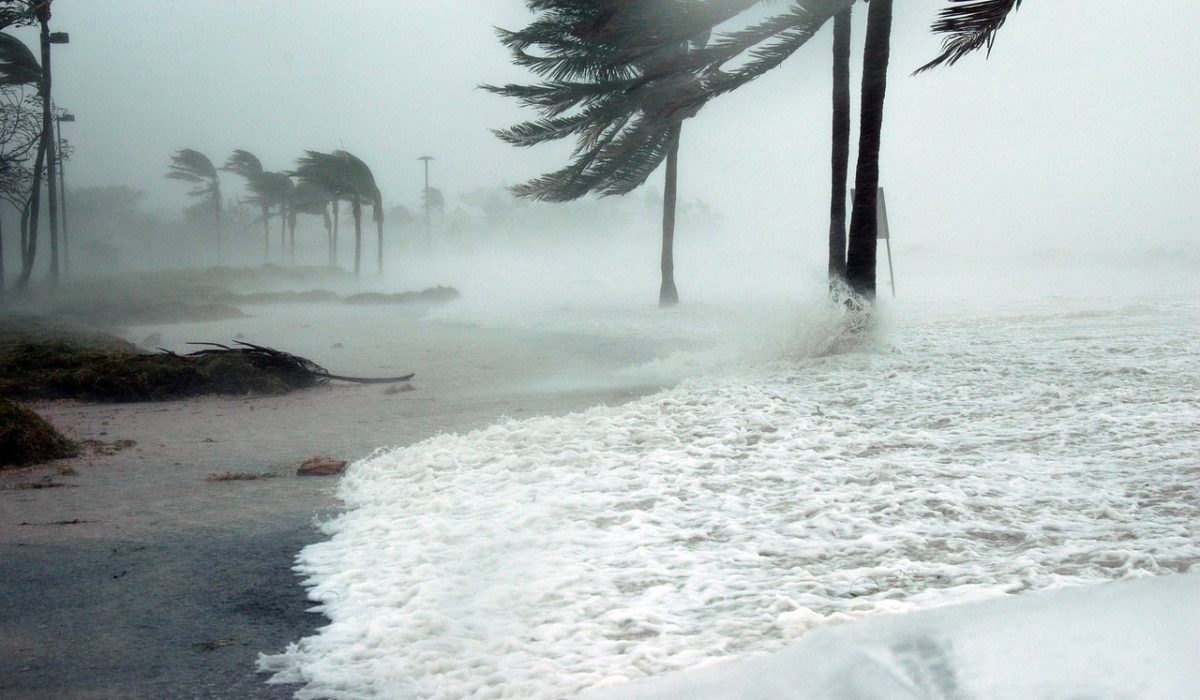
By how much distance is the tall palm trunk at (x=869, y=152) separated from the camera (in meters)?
8.59

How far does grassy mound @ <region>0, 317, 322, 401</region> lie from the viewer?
788 cm

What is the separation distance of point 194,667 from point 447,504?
1.52 m

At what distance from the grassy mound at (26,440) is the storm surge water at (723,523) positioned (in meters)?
1.99

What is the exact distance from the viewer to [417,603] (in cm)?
Result: 254

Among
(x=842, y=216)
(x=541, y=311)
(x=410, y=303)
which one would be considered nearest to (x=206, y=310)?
(x=410, y=303)

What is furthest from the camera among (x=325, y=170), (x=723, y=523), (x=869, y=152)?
(x=325, y=170)

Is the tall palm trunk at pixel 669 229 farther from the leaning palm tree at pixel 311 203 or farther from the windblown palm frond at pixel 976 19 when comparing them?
the leaning palm tree at pixel 311 203

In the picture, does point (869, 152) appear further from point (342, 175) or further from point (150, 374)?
point (342, 175)

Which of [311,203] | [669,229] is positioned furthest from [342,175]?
[669,229]

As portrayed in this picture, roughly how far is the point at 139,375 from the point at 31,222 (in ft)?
67.6

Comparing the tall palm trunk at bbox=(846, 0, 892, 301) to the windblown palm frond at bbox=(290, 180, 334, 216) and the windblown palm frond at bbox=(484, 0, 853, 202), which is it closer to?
the windblown palm frond at bbox=(484, 0, 853, 202)

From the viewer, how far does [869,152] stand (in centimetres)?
870

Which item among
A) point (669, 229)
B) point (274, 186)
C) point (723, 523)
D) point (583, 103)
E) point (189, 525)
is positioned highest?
point (274, 186)

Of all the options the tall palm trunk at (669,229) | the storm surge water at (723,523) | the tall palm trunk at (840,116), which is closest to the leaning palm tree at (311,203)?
the tall palm trunk at (669,229)
